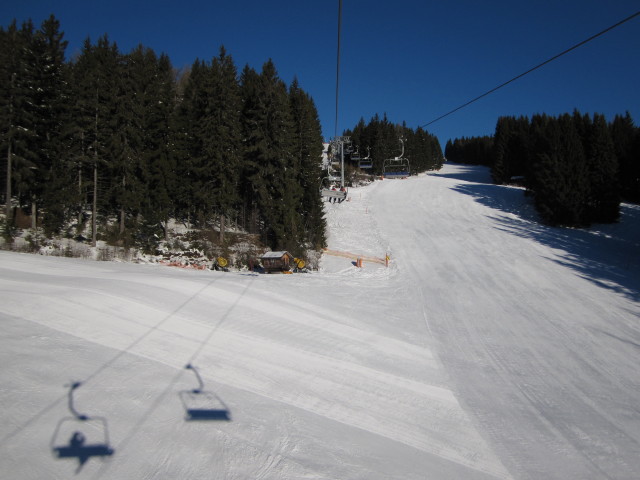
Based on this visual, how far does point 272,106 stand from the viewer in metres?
26.5

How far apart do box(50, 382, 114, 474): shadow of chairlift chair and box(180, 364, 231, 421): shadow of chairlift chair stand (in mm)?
1124

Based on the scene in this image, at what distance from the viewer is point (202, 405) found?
5551mm

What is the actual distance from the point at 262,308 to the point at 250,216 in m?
20.6

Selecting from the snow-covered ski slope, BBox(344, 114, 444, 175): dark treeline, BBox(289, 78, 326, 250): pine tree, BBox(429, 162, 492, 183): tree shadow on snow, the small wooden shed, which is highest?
BBox(344, 114, 444, 175): dark treeline

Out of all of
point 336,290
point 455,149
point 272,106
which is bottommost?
point 336,290

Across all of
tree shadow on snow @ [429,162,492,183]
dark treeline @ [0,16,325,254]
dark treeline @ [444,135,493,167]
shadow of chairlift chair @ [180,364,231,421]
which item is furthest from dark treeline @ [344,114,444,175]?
shadow of chairlift chair @ [180,364,231,421]

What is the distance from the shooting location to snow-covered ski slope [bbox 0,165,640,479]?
466cm

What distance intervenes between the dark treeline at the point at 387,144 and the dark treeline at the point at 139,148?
1581 inches

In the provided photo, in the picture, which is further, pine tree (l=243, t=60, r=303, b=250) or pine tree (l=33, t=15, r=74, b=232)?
pine tree (l=243, t=60, r=303, b=250)

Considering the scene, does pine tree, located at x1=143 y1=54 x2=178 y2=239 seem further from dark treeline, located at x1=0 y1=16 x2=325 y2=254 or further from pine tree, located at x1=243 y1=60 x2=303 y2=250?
pine tree, located at x1=243 y1=60 x2=303 y2=250

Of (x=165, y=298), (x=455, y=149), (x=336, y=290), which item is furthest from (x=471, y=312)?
(x=455, y=149)

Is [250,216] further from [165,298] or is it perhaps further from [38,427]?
[38,427]

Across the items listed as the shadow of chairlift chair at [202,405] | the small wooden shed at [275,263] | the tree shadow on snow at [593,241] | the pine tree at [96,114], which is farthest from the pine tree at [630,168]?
the pine tree at [96,114]

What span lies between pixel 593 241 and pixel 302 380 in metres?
31.3
